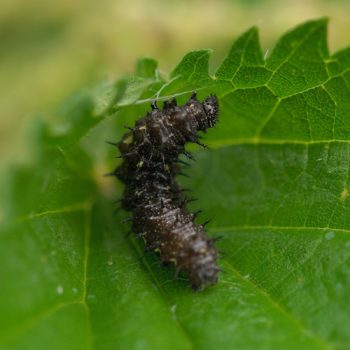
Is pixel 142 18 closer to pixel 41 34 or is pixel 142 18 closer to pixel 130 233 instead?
pixel 41 34

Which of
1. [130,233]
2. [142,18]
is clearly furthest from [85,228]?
[142,18]

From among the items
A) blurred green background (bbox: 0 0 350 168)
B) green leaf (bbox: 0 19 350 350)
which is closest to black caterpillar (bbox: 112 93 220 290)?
green leaf (bbox: 0 19 350 350)

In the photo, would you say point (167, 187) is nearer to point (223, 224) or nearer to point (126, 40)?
point (223, 224)

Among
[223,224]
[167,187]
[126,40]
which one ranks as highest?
[126,40]

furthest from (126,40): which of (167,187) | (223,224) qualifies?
(223,224)

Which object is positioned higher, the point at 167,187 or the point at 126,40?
the point at 126,40

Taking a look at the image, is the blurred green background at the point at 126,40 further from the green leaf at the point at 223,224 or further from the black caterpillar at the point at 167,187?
the black caterpillar at the point at 167,187

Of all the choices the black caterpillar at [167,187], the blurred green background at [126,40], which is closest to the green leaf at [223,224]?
the black caterpillar at [167,187]
